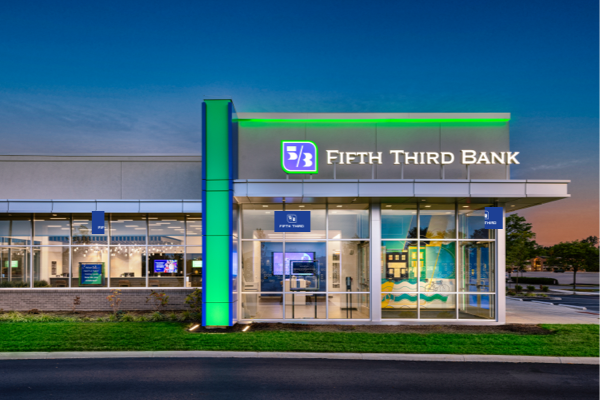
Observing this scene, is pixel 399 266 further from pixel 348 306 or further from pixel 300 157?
pixel 300 157

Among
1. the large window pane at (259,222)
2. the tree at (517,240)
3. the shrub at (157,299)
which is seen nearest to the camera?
the large window pane at (259,222)

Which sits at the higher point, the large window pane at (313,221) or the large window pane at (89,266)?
the large window pane at (313,221)

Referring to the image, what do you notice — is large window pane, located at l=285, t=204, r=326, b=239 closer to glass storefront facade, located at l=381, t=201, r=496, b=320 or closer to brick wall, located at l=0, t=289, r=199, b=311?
glass storefront facade, located at l=381, t=201, r=496, b=320

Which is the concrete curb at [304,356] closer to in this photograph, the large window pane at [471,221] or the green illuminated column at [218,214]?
the green illuminated column at [218,214]

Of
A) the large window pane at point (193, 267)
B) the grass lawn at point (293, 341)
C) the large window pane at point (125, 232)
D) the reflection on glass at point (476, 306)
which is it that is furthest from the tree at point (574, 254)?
the large window pane at point (125, 232)

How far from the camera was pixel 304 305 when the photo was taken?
1545 centimetres

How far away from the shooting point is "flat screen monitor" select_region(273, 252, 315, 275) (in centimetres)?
1559

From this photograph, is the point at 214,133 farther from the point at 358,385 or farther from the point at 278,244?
the point at 358,385

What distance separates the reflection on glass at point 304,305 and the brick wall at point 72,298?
4.88 meters

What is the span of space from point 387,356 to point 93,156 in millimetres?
14822

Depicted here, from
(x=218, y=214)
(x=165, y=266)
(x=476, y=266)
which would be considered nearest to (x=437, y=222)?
(x=476, y=266)

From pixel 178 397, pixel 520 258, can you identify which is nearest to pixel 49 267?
pixel 178 397

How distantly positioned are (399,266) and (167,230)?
9.74 m

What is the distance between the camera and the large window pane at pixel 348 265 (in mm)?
15562
